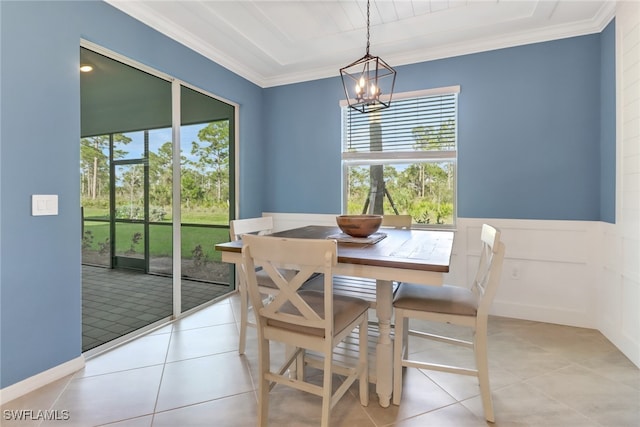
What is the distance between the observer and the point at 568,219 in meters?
2.92

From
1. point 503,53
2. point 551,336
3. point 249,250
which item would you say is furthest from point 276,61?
point 551,336

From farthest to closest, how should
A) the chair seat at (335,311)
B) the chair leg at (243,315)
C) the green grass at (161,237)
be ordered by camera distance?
the green grass at (161,237) < the chair leg at (243,315) < the chair seat at (335,311)

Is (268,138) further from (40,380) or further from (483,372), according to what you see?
(483,372)

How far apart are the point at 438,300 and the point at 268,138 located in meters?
3.14

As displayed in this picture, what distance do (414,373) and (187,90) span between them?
10.3 feet

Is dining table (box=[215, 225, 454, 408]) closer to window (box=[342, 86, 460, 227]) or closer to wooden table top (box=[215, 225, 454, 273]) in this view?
wooden table top (box=[215, 225, 454, 273])

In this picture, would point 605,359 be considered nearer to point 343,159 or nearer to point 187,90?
point 343,159

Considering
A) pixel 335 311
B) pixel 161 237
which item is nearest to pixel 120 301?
pixel 161 237

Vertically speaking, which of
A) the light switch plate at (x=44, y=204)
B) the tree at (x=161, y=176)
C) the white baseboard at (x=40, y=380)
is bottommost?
the white baseboard at (x=40, y=380)

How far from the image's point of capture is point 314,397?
6.05 ft

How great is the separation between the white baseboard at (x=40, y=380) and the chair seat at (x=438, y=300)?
6.95ft

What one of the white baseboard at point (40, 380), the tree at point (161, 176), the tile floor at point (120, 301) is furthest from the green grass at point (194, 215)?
the white baseboard at point (40, 380)

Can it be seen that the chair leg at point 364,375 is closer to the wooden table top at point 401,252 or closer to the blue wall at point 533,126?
the wooden table top at point 401,252

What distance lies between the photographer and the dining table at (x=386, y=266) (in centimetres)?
145
